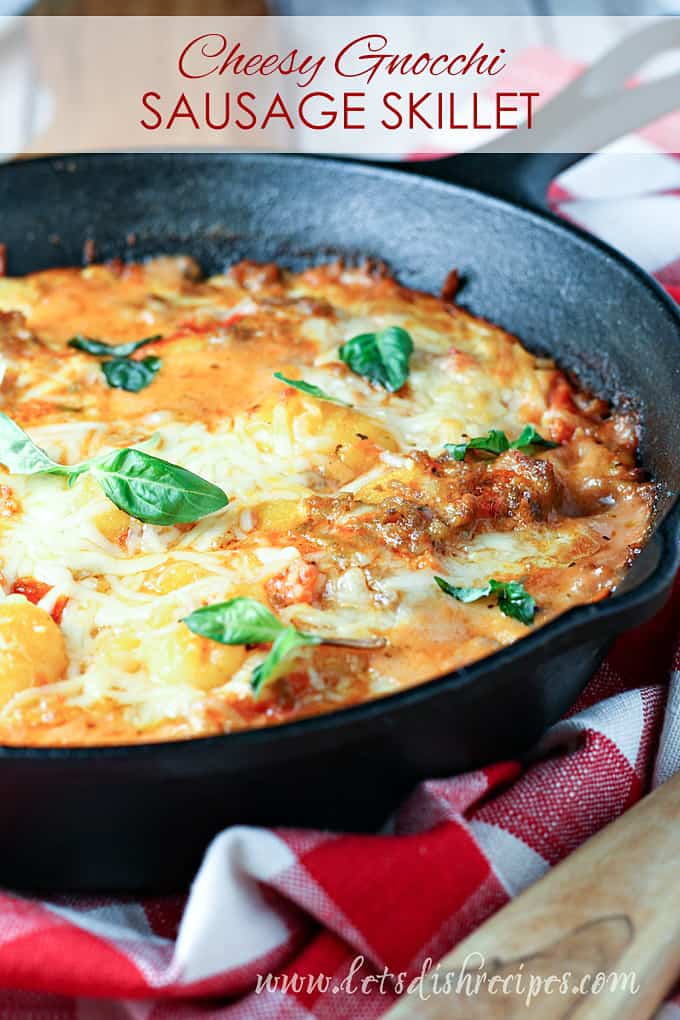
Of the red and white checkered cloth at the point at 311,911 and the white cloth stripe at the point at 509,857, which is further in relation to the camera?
the white cloth stripe at the point at 509,857

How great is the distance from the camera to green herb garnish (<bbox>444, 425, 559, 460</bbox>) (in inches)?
133

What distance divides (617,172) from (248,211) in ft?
5.46

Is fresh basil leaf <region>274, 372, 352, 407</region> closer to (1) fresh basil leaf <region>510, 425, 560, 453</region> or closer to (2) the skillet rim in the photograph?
(1) fresh basil leaf <region>510, 425, 560, 453</region>

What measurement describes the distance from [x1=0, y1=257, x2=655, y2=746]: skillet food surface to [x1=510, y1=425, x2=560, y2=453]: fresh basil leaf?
1 centimetres

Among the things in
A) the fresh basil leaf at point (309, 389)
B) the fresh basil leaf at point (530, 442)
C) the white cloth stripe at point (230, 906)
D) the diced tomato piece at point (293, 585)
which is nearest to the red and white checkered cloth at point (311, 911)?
the white cloth stripe at point (230, 906)

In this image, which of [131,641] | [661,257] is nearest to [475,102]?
[661,257]

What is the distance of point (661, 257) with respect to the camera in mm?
4566

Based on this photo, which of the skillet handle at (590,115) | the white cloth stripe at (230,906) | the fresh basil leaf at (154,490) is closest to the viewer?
the white cloth stripe at (230,906)

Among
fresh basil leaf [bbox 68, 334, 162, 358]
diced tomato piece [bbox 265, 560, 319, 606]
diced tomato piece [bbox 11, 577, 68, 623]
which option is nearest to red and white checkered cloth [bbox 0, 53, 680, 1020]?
diced tomato piece [bbox 265, 560, 319, 606]

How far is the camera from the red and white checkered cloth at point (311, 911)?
7.49 feet

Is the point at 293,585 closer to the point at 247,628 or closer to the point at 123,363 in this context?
the point at 247,628

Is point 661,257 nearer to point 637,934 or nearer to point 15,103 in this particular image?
point 637,934

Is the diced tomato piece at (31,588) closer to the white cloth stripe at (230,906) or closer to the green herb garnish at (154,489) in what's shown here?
the green herb garnish at (154,489)

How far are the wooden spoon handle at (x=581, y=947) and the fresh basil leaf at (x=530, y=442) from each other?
1.29 meters
